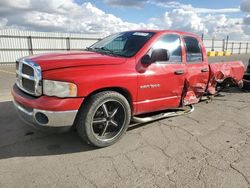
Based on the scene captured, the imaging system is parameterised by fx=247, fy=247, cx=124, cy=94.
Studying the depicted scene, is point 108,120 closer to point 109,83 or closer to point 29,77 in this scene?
point 109,83

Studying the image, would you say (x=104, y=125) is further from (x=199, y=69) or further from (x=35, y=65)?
(x=199, y=69)

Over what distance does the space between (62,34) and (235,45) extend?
39203 millimetres

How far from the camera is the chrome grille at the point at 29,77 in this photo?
3.31m

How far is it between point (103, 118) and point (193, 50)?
8.55 ft

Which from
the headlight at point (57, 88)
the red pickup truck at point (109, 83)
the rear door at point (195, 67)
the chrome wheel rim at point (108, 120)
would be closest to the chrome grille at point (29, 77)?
the red pickup truck at point (109, 83)

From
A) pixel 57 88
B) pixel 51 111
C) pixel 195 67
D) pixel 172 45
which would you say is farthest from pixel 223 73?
pixel 51 111

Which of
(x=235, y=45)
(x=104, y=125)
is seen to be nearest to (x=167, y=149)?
(x=104, y=125)

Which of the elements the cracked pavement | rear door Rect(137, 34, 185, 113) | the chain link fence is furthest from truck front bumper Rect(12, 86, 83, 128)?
the chain link fence

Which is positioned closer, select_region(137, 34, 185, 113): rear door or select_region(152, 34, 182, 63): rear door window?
select_region(137, 34, 185, 113): rear door

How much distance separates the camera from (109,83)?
3625mm

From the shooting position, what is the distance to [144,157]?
3480 millimetres

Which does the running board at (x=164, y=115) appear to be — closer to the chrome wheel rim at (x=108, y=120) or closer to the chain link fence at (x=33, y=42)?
the chrome wheel rim at (x=108, y=120)

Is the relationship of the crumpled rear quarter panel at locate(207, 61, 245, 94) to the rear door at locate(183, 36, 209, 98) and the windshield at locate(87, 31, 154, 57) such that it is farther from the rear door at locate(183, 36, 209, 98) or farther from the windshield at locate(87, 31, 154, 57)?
the windshield at locate(87, 31, 154, 57)

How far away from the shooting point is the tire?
3.49m
